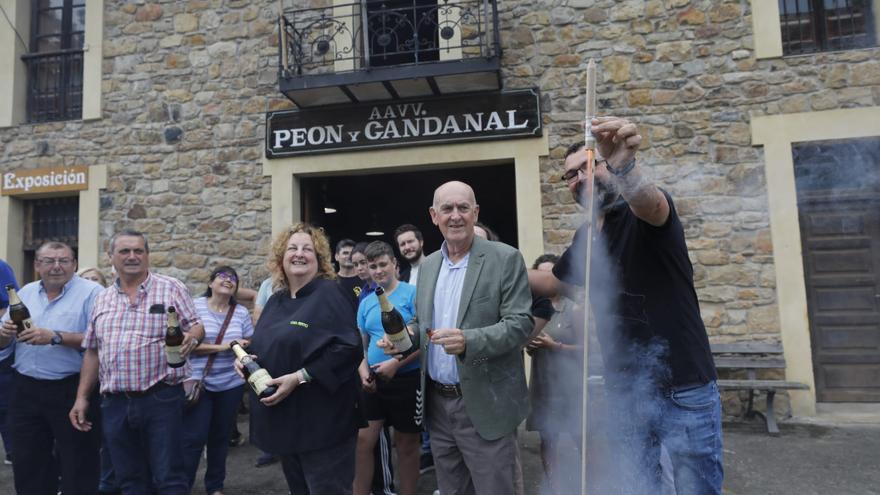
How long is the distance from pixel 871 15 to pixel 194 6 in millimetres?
8357

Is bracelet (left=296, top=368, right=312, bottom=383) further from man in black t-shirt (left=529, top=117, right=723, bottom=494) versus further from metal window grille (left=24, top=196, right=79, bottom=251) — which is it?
metal window grille (left=24, top=196, right=79, bottom=251)

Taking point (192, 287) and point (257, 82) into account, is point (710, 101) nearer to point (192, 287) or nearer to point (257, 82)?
point (257, 82)

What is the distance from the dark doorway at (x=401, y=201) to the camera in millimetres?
9195

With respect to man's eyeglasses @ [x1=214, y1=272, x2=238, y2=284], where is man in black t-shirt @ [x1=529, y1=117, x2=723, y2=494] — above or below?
below

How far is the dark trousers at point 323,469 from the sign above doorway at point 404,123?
4.65 meters

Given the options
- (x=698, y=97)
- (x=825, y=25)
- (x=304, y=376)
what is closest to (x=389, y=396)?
(x=304, y=376)

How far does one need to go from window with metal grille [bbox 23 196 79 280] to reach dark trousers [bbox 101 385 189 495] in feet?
18.1

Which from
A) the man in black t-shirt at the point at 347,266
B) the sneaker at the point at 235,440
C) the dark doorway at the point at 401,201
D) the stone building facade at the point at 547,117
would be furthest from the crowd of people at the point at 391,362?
the dark doorway at the point at 401,201

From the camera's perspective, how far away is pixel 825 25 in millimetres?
6348

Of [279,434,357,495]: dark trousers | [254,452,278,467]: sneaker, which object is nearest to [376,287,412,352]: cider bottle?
[279,434,357,495]: dark trousers

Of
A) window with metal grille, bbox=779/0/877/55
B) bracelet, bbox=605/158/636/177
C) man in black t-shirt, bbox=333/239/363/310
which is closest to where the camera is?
bracelet, bbox=605/158/636/177

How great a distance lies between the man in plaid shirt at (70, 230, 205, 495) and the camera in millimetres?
3285

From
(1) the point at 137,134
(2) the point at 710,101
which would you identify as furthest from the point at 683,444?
(1) the point at 137,134

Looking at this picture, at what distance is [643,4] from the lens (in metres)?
6.54
